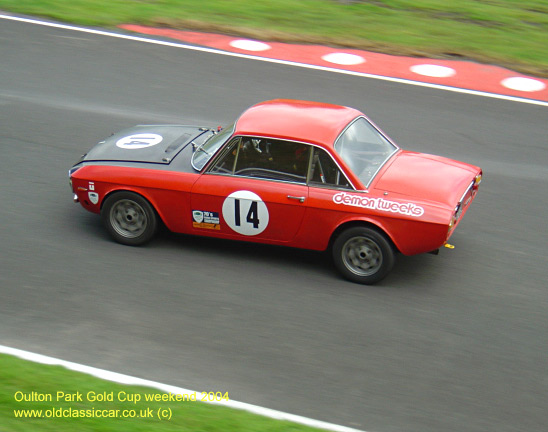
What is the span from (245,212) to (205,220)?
44cm

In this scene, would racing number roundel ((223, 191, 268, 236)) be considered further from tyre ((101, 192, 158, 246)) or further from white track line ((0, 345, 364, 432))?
white track line ((0, 345, 364, 432))

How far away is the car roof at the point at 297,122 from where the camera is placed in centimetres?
658

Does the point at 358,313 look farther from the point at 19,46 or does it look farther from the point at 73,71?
the point at 19,46

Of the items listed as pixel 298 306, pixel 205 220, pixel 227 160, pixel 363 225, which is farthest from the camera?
pixel 205 220

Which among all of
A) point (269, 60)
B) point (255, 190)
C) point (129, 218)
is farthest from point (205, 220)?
point (269, 60)

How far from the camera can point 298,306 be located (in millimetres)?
6355

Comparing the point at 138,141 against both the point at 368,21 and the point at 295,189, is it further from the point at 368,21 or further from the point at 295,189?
the point at 368,21

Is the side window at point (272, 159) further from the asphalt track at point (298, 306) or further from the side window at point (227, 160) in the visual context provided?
the asphalt track at point (298, 306)

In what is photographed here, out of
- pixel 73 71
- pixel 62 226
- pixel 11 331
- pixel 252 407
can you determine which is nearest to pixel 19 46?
pixel 73 71

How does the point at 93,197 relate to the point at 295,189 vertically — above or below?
below

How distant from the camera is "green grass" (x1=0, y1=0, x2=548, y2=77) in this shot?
43.0ft

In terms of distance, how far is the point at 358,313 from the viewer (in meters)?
6.28

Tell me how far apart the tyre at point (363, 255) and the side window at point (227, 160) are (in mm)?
1228

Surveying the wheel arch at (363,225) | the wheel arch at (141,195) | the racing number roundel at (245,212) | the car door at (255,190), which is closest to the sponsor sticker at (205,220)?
the car door at (255,190)
